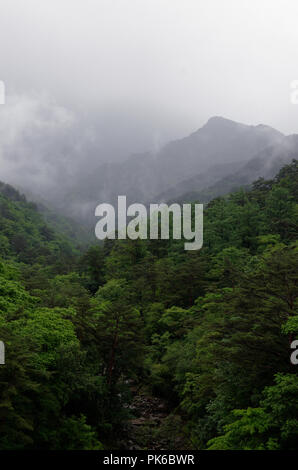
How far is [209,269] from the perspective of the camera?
32.9 metres

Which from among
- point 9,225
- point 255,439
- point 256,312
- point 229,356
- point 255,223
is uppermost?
point 9,225

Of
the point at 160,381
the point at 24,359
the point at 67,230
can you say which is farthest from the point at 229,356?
the point at 67,230

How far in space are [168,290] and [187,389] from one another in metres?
14.1

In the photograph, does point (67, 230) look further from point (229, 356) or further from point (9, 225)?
point (229, 356)

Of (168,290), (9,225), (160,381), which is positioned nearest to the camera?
Answer: (160,381)

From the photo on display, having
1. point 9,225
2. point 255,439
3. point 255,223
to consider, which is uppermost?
point 9,225

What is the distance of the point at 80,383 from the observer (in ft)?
43.4

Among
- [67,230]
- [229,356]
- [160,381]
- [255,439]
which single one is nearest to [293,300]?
[229,356]

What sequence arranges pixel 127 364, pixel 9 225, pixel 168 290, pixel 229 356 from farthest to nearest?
pixel 9 225, pixel 168 290, pixel 127 364, pixel 229 356

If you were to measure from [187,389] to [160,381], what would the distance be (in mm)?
4370

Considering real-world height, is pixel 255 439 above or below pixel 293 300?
below

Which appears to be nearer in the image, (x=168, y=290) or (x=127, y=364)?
(x=127, y=364)

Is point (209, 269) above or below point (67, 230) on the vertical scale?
below

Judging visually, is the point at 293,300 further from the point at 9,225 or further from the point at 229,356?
the point at 9,225
